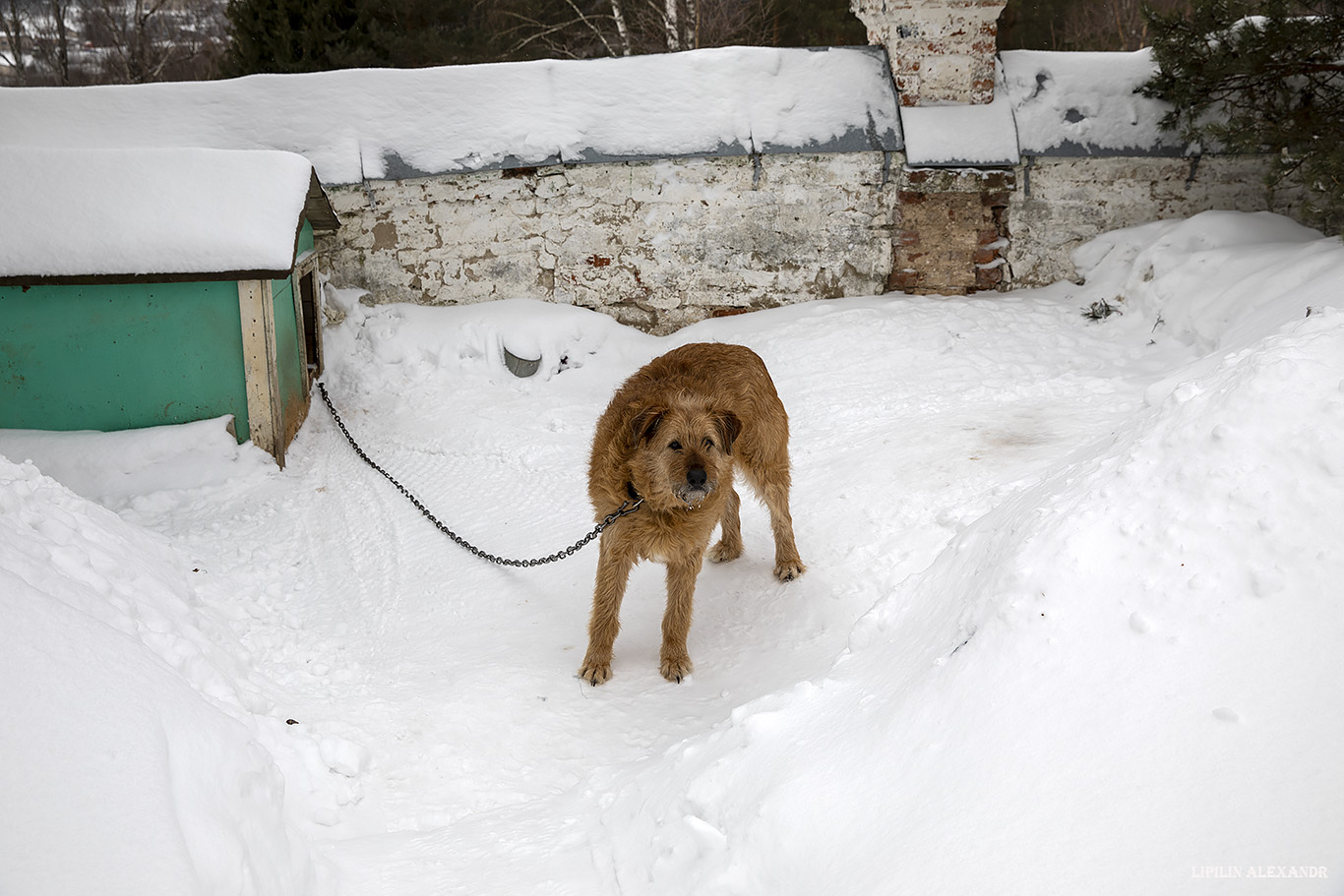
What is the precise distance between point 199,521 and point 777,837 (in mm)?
4531

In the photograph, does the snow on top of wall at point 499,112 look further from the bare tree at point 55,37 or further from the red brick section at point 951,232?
the bare tree at point 55,37

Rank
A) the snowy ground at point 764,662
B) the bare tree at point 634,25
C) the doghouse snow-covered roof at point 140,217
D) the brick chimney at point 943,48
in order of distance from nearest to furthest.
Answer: the snowy ground at point 764,662 → the doghouse snow-covered roof at point 140,217 → the brick chimney at point 943,48 → the bare tree at point 634,25

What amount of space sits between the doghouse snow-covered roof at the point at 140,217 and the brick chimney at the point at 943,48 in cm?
537

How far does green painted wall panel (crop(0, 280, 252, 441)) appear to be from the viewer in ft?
20.0

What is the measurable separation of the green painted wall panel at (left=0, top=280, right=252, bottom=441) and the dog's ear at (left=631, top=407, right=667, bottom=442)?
12.0 feet

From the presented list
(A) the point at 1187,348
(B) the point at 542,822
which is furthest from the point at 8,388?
(A) the point at 1187,348

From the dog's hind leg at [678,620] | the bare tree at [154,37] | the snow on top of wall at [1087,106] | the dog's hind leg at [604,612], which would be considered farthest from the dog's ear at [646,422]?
the bare tree at [154,37]

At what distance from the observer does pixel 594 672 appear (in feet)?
13.8

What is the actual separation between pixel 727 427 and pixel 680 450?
290mm

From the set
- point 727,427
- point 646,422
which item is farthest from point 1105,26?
point 646,422

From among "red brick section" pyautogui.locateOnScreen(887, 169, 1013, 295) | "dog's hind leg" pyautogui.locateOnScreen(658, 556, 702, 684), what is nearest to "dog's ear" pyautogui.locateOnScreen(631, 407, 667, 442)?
"dog's hind leg" pyautogui.locateOnScreen(658, 556, 702, 684)

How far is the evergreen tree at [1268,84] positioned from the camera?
6488 mm

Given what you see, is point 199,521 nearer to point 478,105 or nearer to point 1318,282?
point 478,105

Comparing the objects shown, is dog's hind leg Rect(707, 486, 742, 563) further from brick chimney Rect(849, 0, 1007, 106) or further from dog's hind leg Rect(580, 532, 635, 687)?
brick chimney Rect(849, 0, 1007, 106)
